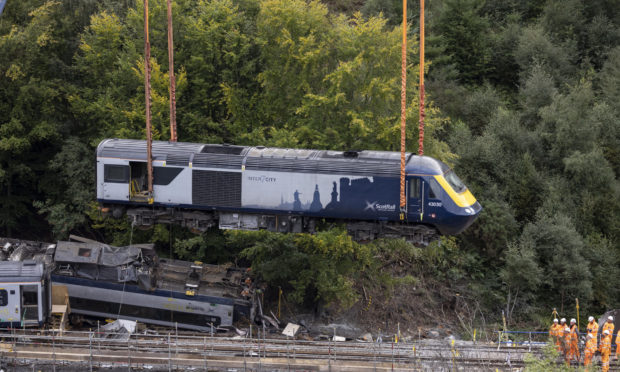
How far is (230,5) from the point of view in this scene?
37375mm

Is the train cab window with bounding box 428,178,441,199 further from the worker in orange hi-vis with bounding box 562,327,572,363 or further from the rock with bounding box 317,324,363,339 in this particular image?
the rock with bounding box 317,324,363,339

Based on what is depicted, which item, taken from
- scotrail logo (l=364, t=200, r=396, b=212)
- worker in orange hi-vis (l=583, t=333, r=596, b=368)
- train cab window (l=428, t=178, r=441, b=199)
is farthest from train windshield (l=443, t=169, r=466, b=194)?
worker in orange hi-vis (l=583, t=333, r=596, b=368)

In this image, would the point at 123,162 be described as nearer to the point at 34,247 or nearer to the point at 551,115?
the point at 34,247

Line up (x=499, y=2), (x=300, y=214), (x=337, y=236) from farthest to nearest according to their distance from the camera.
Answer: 1. (x=499, y=2)
2. (x=337, y=236)
3. (x=300, y=214)

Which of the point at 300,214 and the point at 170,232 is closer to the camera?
the point at 300,214

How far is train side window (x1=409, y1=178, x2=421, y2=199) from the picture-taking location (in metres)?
26.5

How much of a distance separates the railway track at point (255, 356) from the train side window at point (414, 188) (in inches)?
207

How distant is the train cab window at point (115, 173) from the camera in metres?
28.5

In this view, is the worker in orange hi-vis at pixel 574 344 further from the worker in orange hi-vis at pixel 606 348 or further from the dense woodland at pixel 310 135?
the dense woodland at pixel 310 135

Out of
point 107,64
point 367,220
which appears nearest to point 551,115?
point 367,220

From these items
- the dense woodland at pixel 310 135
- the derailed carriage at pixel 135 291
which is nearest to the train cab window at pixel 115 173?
the derailed carriage at pixel 135 291

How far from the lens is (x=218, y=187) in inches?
1109

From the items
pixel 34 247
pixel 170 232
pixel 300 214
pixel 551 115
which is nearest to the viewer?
pixel 300 214

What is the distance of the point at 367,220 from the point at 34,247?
15.8m
